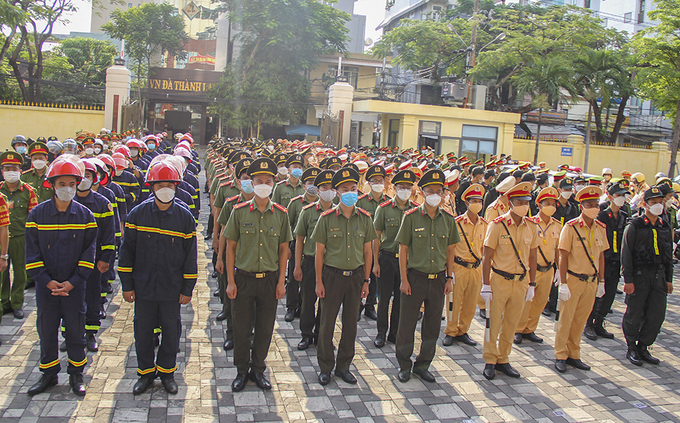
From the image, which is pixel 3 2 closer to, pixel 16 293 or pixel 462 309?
pixel 16 293

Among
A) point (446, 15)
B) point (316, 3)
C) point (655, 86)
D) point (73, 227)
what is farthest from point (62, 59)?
point (73, 227)

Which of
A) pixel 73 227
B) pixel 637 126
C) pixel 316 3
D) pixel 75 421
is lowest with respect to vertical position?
pixel 75 421

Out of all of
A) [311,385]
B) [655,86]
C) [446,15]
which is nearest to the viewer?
[311,385]

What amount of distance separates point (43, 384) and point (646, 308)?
6.73m

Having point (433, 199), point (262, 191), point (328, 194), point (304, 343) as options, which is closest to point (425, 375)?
point (304, 343)

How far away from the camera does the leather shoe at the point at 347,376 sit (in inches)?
216

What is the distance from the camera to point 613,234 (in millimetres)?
7750

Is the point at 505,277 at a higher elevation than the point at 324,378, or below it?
higher

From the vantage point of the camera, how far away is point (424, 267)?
561cm

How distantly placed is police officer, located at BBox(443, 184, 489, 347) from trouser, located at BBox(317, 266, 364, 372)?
5.91 ft

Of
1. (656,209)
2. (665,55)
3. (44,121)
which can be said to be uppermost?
(665,55)

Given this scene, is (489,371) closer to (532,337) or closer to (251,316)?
(532,337)

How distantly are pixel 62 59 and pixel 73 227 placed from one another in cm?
4261

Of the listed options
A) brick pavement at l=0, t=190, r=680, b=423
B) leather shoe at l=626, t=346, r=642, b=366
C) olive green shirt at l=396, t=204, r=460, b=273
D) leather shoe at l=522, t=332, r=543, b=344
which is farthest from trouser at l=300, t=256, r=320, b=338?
leather shoe at l=626, t=346, r=642, b=366
